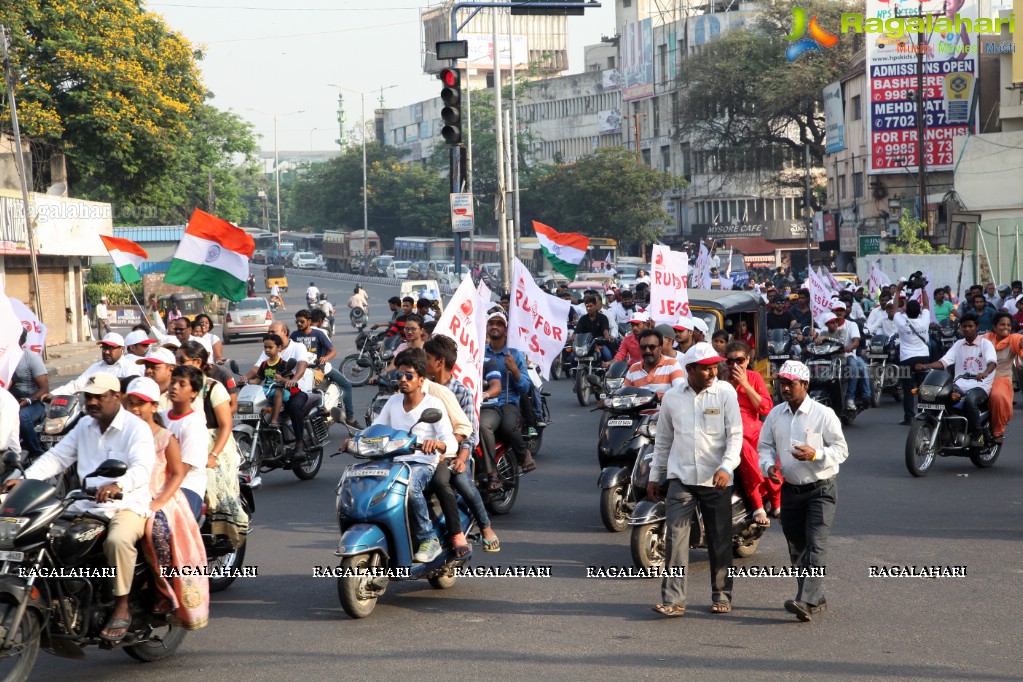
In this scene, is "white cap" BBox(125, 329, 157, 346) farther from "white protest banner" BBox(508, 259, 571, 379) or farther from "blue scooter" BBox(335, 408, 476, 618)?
"blue scooter" BBox(335, 408, 476, 618)

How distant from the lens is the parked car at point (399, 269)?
3455 inches

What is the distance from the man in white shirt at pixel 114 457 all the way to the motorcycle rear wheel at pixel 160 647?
1.48ft

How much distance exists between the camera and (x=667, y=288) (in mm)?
14164

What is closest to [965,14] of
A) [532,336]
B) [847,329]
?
[847,329]

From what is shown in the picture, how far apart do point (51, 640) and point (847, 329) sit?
42.8ft

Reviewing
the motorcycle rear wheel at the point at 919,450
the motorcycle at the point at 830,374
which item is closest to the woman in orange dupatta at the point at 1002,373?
the motorcycle rear wheel at the point at 919,450

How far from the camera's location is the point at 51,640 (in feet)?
19.6

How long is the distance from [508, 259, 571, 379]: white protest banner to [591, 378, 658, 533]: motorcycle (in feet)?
11.5

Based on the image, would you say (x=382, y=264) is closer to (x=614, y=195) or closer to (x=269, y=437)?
(x=614, y=195)

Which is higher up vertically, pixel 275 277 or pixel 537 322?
pixel 537 322

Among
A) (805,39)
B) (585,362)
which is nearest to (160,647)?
(585,362)

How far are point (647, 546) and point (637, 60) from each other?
88713mm

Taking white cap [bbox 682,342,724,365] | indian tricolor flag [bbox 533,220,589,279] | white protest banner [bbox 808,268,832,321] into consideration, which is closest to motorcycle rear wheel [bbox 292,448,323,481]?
white cap [bbox 682,342,724,365]

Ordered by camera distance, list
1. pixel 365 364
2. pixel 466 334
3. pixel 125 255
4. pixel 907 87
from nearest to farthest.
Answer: pixel 466 334 → pixel 125 255 → pixel 365 364 → pixel 907 87
